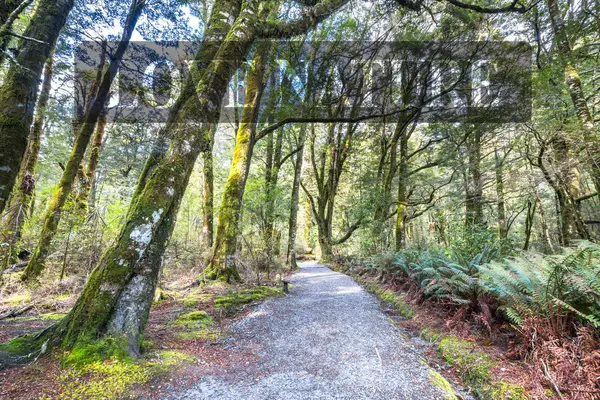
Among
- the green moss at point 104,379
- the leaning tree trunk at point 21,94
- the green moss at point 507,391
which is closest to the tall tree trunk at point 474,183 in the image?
the green moss at point 507,391

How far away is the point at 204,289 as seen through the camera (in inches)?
238

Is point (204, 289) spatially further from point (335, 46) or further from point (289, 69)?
point (335, 46)

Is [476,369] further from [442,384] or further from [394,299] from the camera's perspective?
[394,299]

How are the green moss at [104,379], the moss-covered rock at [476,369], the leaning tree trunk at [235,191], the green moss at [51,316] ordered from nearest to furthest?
the green moss at [104,379] < the moss-covered rock at [476,369] < the green moss at [51,316] < the leaning tree trunk at [235,191]

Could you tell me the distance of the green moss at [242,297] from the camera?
16.4ft

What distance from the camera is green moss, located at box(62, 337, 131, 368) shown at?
2.28 meters

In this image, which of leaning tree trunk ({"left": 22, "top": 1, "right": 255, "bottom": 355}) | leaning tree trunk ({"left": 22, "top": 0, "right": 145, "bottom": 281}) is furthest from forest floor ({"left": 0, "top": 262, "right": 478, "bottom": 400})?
leaning tree trunk ({"left": 22, "top": 0, "right": 145, "bottom": 281})

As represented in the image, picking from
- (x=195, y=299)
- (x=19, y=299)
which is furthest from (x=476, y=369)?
(x=19, y=299)

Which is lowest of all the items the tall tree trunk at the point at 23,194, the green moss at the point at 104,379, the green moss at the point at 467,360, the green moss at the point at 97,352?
the green moss at the point at 467,360

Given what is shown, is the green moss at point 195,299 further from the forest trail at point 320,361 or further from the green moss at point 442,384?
the green moss at point 442,384

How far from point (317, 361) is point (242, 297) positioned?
2.91m

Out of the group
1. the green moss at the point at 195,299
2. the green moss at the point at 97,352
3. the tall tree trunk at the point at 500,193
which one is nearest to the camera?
the green moss at the point at 97,352

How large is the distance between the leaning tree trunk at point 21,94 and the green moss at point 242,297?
347cm

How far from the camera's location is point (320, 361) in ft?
9.60
